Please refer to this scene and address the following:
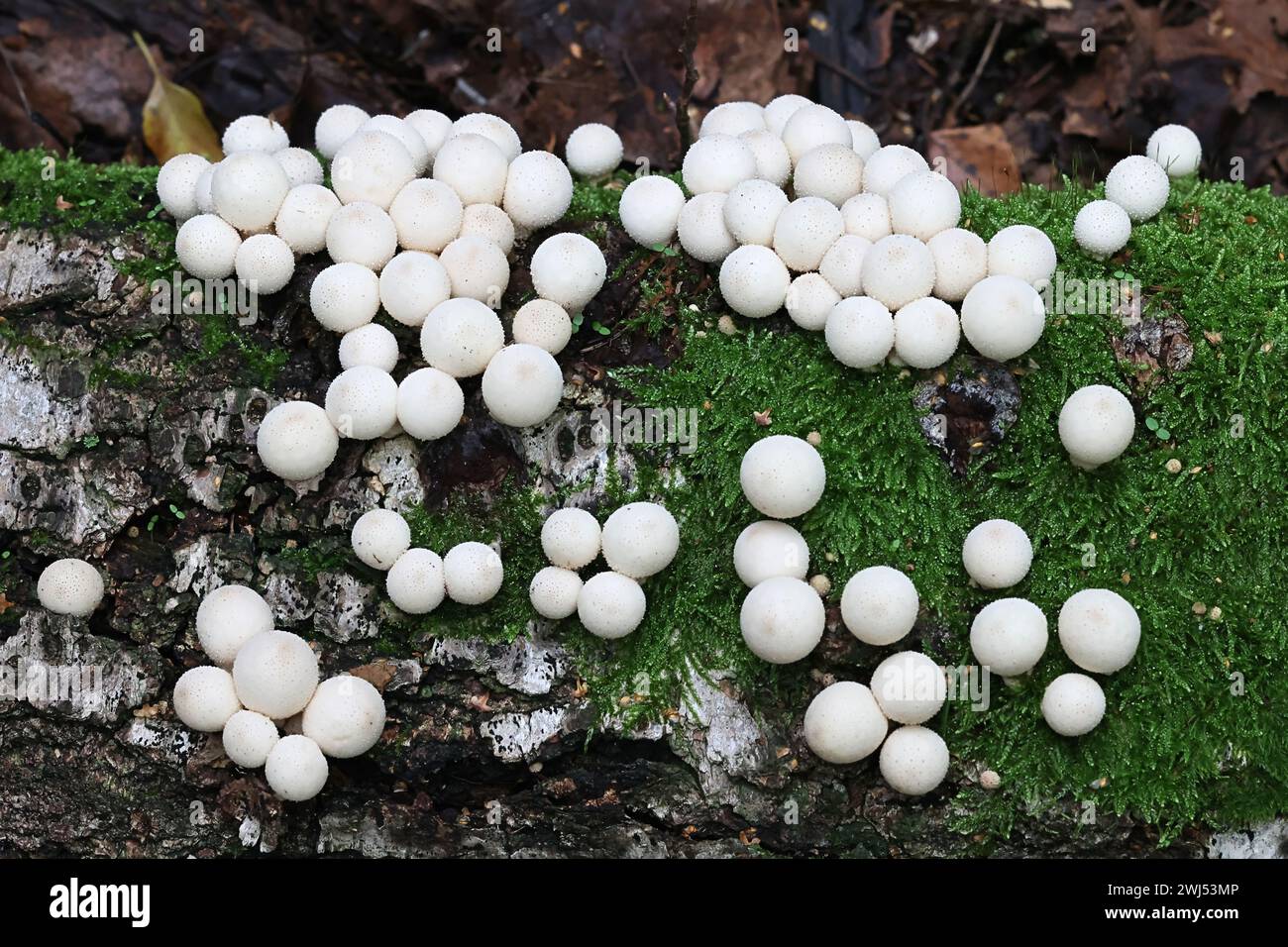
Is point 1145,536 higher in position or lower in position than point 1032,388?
lower

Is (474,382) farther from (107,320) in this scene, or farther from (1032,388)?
(1032,388)

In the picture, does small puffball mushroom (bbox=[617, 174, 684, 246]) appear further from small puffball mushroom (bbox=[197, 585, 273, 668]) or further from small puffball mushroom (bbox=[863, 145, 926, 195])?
small puffball mushroom (bbox=[197, 585, 273, 668])

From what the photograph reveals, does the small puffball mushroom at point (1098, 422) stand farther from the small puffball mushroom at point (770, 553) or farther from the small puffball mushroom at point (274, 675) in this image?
the small puffball mushroom at point (274, 675)

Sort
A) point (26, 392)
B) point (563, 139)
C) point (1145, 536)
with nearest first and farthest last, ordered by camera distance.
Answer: point (1145, 536) → point (26, 392) → point (563, 139)

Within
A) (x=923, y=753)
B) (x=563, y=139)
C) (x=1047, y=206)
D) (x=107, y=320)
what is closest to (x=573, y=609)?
(x=923, y=753)

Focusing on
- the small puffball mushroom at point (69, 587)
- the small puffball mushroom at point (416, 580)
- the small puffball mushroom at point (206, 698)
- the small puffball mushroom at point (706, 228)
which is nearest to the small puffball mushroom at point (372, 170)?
the small puffball mushroom at point (706, 228)

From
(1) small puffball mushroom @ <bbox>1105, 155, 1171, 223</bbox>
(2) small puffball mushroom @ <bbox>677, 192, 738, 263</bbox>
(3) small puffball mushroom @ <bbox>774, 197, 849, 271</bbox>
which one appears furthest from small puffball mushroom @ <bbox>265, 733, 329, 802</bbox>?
(1) small puffball mushroom @ <bbox>1105, 155, 1171, 223</bbox>

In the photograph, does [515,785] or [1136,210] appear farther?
[1136,210]
